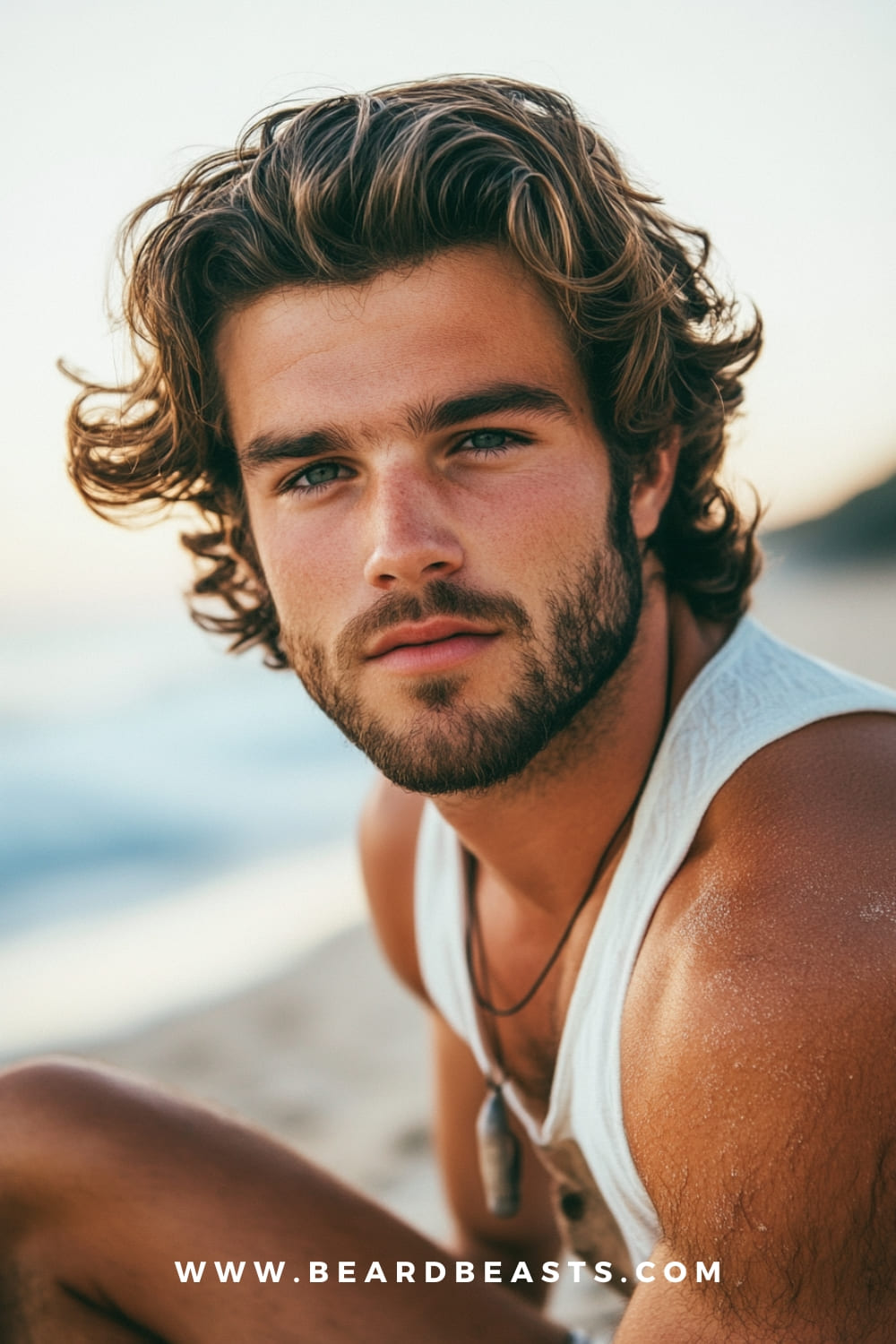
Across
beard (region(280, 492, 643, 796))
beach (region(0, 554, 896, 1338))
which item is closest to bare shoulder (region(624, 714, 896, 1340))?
beard (region(280, 492, 643, 796))

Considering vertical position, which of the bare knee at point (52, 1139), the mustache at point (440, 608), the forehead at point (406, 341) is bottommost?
the bare knee at point (52, 1139)

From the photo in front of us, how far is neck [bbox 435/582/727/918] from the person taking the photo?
217 cm

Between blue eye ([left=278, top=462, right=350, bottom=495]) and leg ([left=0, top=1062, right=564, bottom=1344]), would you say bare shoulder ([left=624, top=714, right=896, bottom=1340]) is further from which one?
blue eye ([left=278, top=462, right=350, bottom=495])

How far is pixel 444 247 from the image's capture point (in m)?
2.08

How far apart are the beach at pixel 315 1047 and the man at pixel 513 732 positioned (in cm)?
44

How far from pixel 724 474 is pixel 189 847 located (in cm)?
763

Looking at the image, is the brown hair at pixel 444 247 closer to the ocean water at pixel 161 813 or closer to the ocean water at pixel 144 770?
the ocean water at pixel 161 813

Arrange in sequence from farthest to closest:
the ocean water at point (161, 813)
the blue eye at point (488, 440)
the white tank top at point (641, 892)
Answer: the ocean water at point (161, 813)
the blue eye at point (488, 440)
the white tank top at point (641, 892)

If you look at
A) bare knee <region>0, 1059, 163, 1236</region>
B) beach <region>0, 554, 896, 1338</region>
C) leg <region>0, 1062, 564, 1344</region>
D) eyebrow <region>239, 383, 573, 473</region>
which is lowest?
beach <region>0, 554, 896, 1338</region>

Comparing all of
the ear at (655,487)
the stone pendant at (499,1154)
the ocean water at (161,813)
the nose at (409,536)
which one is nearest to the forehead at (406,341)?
the nose at (409,536)

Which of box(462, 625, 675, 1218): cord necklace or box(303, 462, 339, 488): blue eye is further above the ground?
box(303, 462, 339, 488): blue eye

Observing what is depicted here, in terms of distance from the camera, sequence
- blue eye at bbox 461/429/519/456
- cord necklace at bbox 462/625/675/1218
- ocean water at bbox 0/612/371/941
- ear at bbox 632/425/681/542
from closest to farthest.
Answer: blue eye at bbox 461/429/519/456
cord necklace at bbox 462/625/675/1218
ear at bbox 632/425/681/542
ocean water at bbox 0/612/371/941

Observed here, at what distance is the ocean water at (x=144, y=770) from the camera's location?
890cm

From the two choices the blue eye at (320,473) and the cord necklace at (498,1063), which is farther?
the cord necklace at (498,1063)
